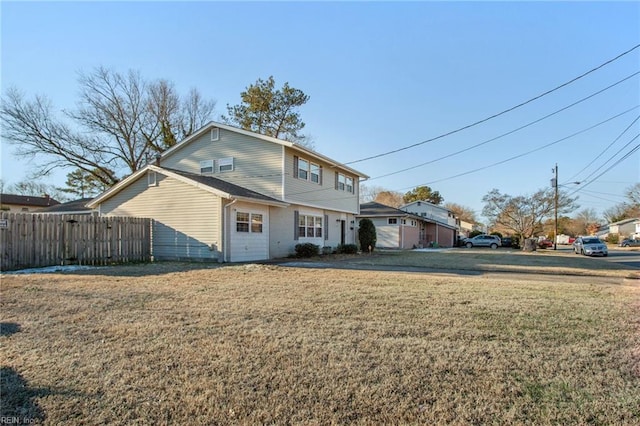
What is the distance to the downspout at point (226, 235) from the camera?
568 inches

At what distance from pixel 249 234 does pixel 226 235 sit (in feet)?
5.09

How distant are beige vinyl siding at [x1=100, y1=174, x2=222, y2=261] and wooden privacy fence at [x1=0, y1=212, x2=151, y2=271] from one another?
26.8 inches

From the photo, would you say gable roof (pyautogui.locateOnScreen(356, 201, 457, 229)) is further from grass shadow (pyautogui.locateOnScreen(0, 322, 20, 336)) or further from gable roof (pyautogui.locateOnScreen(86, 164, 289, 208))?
grass shadow (pyautogui.locateOnScreen(0, 322, 20, 336))

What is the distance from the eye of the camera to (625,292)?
7.95 m

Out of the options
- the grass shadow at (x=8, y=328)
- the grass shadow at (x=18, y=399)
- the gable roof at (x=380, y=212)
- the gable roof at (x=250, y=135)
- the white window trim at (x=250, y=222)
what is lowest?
the grass shadow at (x=18, y=399)

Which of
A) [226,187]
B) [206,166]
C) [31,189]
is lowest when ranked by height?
[226,187]

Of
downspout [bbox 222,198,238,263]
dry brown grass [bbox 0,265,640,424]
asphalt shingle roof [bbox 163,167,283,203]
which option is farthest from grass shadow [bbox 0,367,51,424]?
asphalt shingle roof [bbox 163,167,283,203]

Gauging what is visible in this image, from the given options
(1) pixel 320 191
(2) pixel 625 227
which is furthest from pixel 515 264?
(2) pixel 625 227

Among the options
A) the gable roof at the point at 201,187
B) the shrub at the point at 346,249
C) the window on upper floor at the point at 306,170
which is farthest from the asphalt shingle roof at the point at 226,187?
the shrub at the point at 346,249

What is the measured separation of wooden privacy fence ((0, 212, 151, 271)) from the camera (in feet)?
35.8

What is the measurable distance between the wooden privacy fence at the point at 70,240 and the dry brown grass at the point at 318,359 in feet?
17.9

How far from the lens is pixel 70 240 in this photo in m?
12.5

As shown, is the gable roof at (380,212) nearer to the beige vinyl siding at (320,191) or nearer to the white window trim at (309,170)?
the beige vinyl siding at (320,191)

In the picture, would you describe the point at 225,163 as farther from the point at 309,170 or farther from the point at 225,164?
the point at 309,170
